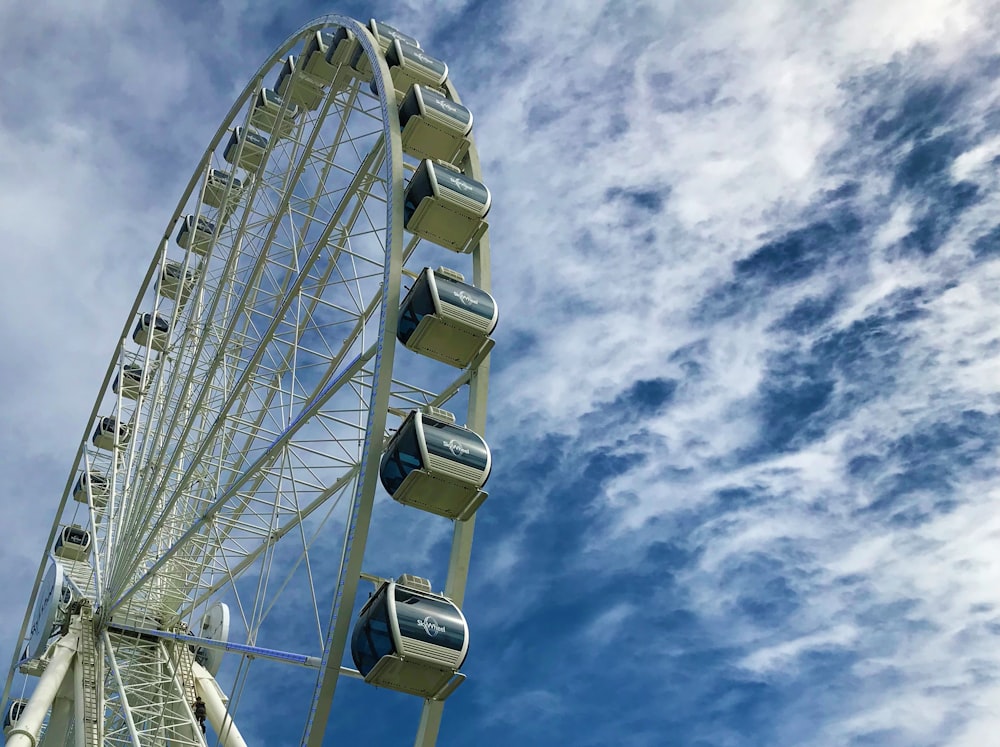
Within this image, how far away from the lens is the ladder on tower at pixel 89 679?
1883 centimetres

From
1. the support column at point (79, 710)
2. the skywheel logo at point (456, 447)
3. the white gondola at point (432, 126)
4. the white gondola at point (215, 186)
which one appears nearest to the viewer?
the skywheel logo at point (456, 447)

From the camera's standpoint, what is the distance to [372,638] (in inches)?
460

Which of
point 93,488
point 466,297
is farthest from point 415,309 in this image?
point 93,488

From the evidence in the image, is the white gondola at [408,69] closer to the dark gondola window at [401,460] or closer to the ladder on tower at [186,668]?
the dark gondola window at [401,460]

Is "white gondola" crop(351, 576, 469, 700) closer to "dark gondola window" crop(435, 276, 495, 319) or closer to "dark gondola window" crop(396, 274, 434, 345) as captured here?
"dark gondola window" crop(396, 274, 434, 345)

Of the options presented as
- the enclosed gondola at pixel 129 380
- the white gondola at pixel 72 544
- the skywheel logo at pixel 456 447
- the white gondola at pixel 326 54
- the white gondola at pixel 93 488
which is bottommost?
the skywheel logo at pixel 456 447

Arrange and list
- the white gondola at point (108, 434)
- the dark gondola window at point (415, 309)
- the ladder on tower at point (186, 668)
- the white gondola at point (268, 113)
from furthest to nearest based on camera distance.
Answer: the white gondola at point (108, 434) → the white gondola at point (268, 113) → the ladder on tower at point (186, 668) → the dark gondola window at point (415, 309)

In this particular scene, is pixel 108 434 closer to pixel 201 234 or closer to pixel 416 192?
pixel 201 234

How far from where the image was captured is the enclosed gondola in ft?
91.5

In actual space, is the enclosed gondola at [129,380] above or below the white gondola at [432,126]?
above

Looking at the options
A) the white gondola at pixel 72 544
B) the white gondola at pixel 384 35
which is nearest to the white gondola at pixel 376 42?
the white gondola at pixel 384 35

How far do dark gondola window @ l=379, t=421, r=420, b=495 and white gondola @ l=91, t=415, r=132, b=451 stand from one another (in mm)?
18062

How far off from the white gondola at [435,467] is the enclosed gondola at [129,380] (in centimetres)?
1721

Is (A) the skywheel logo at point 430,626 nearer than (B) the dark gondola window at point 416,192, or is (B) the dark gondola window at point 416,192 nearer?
(A) the skywheel logo at point 430,626
